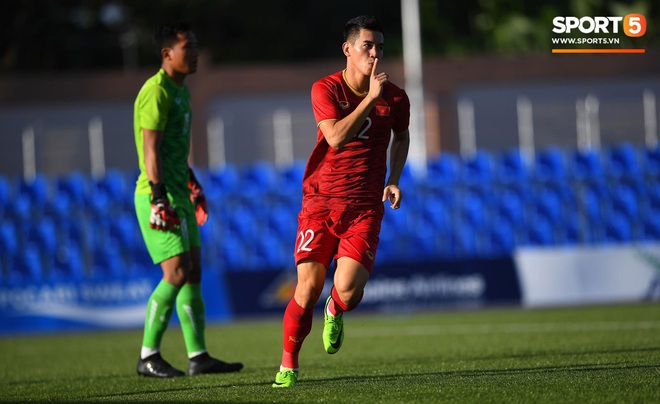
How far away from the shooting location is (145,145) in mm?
7953

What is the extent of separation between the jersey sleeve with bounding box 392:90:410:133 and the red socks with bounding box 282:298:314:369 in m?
1.27

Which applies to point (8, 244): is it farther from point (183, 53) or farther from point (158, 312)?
point (183, 53)

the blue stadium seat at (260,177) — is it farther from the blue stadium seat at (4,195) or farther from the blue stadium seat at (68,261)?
the blue stadium seat at (4,195)

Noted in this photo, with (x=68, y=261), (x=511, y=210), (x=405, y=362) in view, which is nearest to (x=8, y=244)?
(x=68, y=261)

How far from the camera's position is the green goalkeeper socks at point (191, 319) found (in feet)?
27.2

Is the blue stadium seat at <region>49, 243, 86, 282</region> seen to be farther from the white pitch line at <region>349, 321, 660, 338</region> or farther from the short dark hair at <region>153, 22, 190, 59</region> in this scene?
the short dark hair at <region>153, 22, 190, 59</region>

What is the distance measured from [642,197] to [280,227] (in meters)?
5.84

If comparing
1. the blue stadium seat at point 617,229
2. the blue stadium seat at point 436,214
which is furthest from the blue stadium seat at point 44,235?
the blue stadium seat at point 617,229

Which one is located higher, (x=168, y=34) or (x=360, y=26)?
(x=168, y=34)

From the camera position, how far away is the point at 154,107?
314 inches

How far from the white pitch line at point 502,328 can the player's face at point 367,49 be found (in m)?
5.43

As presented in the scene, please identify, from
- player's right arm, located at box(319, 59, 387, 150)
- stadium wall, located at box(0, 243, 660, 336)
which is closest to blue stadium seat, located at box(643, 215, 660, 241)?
stadium wall, located at box(0, 243, 660, 336)

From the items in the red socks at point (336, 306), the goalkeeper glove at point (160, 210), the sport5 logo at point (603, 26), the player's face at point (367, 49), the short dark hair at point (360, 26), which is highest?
the sport5 logo at point (603, 26)

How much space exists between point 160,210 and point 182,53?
1190 mm
